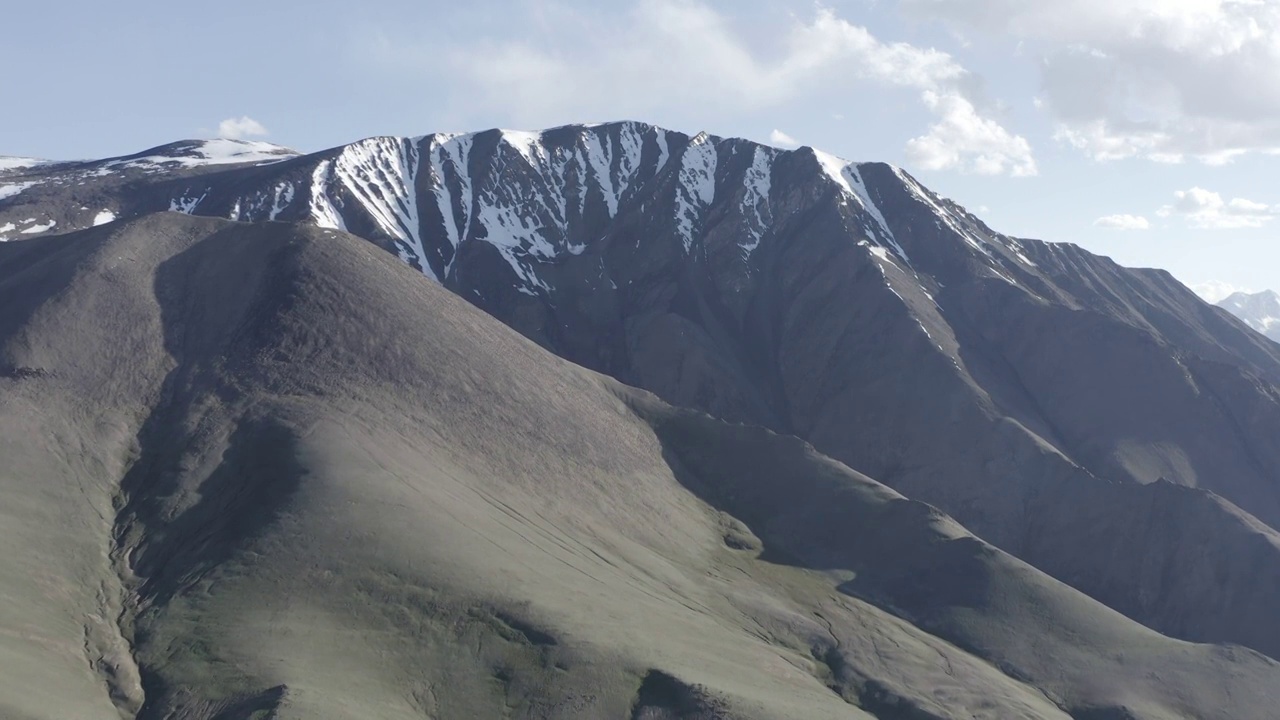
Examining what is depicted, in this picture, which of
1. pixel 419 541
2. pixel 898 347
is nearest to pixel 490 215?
pixel 898 347

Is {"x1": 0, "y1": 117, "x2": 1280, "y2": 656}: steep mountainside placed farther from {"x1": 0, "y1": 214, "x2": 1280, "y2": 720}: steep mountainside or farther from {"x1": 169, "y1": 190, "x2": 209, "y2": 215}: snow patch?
{"x1": 0, "y1": 214, "x2": 1280, "y2": 720}: steep mountainside

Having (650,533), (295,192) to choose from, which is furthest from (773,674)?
(295,192)

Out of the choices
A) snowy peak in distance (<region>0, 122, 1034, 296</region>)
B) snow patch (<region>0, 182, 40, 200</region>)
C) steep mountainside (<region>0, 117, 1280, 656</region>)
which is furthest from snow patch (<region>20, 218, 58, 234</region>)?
snow patch (<region>0, 182, 40, 200</region>)

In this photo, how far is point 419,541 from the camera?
7775 cm

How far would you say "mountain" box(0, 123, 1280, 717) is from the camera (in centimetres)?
9750

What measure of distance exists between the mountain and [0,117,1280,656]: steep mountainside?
1.28 feet

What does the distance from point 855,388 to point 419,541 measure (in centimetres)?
8610

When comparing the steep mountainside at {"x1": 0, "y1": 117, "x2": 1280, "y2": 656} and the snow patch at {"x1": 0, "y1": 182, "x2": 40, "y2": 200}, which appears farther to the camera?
the snow patch at {"x1": 0, "y1": 182, "x2": 40, "y2": 200}

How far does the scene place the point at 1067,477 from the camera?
12812 cm

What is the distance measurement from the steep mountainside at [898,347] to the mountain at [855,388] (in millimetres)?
392

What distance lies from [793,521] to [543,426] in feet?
75.5

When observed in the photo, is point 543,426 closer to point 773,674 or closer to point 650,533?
point 650,533

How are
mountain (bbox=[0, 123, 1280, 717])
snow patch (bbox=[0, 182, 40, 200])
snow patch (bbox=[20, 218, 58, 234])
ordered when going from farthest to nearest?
snow patch (bbox=[0, 182, 40, 200]) < snow patch (bbox=[20, 218, 58, 234]) < mountain (bbox=[0, 123, 1280, 717])

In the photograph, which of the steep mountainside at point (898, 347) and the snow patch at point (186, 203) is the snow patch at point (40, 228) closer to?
the steep mountainside at point (898, 347)
